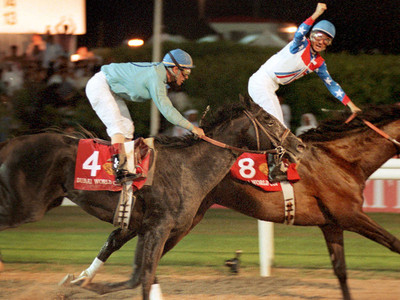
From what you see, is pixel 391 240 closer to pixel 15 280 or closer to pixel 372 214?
pixel 15 280

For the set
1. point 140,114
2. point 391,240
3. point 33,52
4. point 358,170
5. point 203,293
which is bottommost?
point 203,293

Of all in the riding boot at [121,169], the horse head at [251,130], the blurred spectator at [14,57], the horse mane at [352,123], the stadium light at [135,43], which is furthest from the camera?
the stadium light at [135,43]

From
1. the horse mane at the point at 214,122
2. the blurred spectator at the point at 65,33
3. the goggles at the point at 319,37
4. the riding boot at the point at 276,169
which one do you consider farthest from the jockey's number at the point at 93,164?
the blurred spectator at the point at 65,33

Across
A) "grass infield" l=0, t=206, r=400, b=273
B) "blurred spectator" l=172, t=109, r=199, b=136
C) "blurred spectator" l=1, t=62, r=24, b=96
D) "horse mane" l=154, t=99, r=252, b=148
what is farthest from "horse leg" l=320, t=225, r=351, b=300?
"blurred spectator" l=1, t=62, r=24, b=96

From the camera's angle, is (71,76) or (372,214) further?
(71,76)

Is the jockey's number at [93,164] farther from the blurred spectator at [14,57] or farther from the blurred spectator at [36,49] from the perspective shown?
the blurred spectator at [14,57]

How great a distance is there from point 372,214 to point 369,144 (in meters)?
3.91

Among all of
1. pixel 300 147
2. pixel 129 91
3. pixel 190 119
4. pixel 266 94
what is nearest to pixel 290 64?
pixel 266 94

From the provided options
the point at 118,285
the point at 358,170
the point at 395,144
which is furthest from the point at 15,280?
the point at 395,144

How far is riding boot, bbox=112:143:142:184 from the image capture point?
5051 mm

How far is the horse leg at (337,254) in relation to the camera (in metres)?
5.46

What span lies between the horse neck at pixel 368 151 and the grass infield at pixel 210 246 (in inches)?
51.6

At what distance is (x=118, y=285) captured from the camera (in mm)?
5148

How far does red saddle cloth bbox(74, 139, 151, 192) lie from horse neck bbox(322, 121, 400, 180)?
5.35ft
